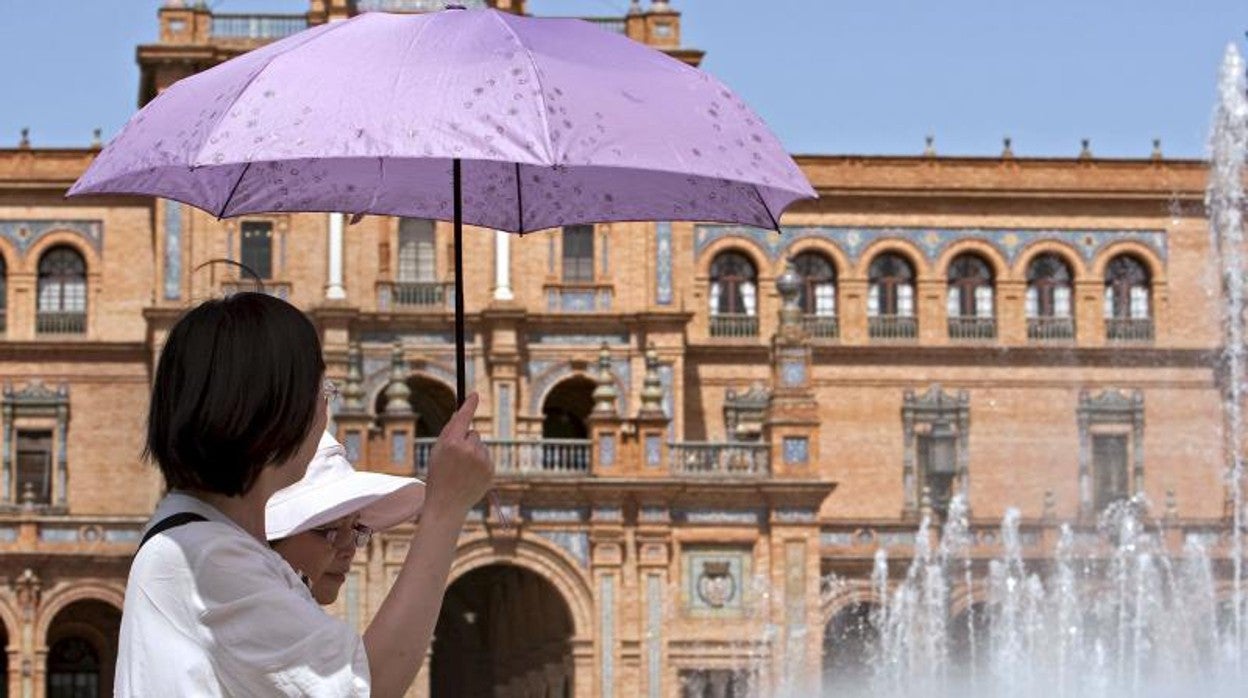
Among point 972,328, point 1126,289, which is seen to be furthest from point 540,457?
point 1126,289

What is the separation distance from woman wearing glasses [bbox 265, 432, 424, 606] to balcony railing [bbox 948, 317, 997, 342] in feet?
163

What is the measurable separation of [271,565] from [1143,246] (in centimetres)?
5270

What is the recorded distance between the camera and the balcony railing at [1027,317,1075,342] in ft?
183

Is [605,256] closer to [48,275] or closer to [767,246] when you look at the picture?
[767,246]

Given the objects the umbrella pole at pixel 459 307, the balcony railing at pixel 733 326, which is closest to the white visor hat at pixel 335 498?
the umbrella pole at pixel 459 307

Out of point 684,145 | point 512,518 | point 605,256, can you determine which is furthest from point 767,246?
point 684,145

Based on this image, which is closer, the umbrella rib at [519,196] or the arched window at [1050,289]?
the umbrella rib at [519,196]

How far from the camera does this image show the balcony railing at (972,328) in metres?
55.7

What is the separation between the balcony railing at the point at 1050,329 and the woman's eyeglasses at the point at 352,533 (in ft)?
164

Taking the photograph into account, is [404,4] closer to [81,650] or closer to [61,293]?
[61,293]

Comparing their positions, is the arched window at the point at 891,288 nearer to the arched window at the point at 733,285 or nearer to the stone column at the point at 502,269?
the arched window at the point at 733,285

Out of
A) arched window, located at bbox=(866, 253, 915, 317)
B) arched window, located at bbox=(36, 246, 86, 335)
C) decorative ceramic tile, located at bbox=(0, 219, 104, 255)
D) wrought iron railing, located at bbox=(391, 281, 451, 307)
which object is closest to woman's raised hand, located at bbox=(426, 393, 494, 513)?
wrought iron railing, located at bbox=(391, 281, 451, 307)

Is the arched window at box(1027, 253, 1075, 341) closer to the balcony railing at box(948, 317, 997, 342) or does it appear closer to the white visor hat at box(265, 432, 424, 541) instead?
the balcony railing at box(948, 317, 997, 342)

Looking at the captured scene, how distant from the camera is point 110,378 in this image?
5259 centimetres
